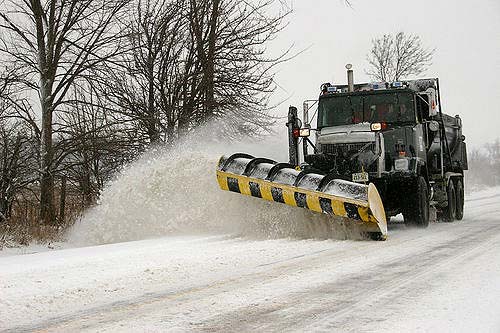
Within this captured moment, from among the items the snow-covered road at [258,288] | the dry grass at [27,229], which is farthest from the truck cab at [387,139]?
the dry grass at [27,229]

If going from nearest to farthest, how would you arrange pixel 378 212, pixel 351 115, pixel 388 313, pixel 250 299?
pixel 388 313 → pixel 250 299 → pixel 378 212 → pixel 351 115

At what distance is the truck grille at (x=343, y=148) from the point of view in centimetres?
1055

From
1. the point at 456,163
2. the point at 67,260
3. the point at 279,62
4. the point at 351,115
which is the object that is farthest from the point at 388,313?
the point at 279,62

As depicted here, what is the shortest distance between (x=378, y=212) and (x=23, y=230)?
696 cm

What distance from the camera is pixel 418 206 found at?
11.0 metres

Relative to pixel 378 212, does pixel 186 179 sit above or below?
above

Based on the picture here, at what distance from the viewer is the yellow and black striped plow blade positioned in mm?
8703

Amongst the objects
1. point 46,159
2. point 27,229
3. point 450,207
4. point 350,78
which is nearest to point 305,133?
point 350,78

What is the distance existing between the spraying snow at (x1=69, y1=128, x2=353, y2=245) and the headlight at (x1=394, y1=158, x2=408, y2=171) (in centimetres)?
194

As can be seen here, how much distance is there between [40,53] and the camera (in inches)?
564

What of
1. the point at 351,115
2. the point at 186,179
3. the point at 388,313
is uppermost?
the point at 351,115

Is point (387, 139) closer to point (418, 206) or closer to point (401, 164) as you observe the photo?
point (401, 164)

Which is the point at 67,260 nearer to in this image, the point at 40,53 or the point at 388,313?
the point at 388,313

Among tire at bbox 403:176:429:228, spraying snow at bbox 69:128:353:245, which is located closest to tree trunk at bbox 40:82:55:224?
spraying snow at bbox 69:128:353:245
